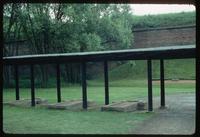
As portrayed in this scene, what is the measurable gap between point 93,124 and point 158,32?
27715 mm

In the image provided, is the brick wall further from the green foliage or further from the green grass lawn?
the green grass lawn

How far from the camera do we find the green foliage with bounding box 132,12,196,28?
3856cm

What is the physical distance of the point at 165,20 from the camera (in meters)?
40.9

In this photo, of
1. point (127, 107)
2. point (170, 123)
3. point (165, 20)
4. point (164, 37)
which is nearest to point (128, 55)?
point (127, 107)

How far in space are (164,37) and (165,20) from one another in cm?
580

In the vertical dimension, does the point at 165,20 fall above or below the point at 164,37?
above

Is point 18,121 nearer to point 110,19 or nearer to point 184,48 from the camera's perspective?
point 184,48

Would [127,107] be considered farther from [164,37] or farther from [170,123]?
[164,37]

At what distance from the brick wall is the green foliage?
2.13 m

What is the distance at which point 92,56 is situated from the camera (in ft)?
37.9

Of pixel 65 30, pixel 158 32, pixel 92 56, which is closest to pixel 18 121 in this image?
pixel 92 56

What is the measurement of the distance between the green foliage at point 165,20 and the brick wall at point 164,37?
6.99 feet

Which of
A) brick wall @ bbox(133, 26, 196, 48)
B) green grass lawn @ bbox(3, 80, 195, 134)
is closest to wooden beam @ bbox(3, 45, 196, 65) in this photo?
green grass lawn @ bbox(3, 80, 195, 134)

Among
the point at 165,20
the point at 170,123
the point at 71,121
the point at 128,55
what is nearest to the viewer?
the point at 170,123
